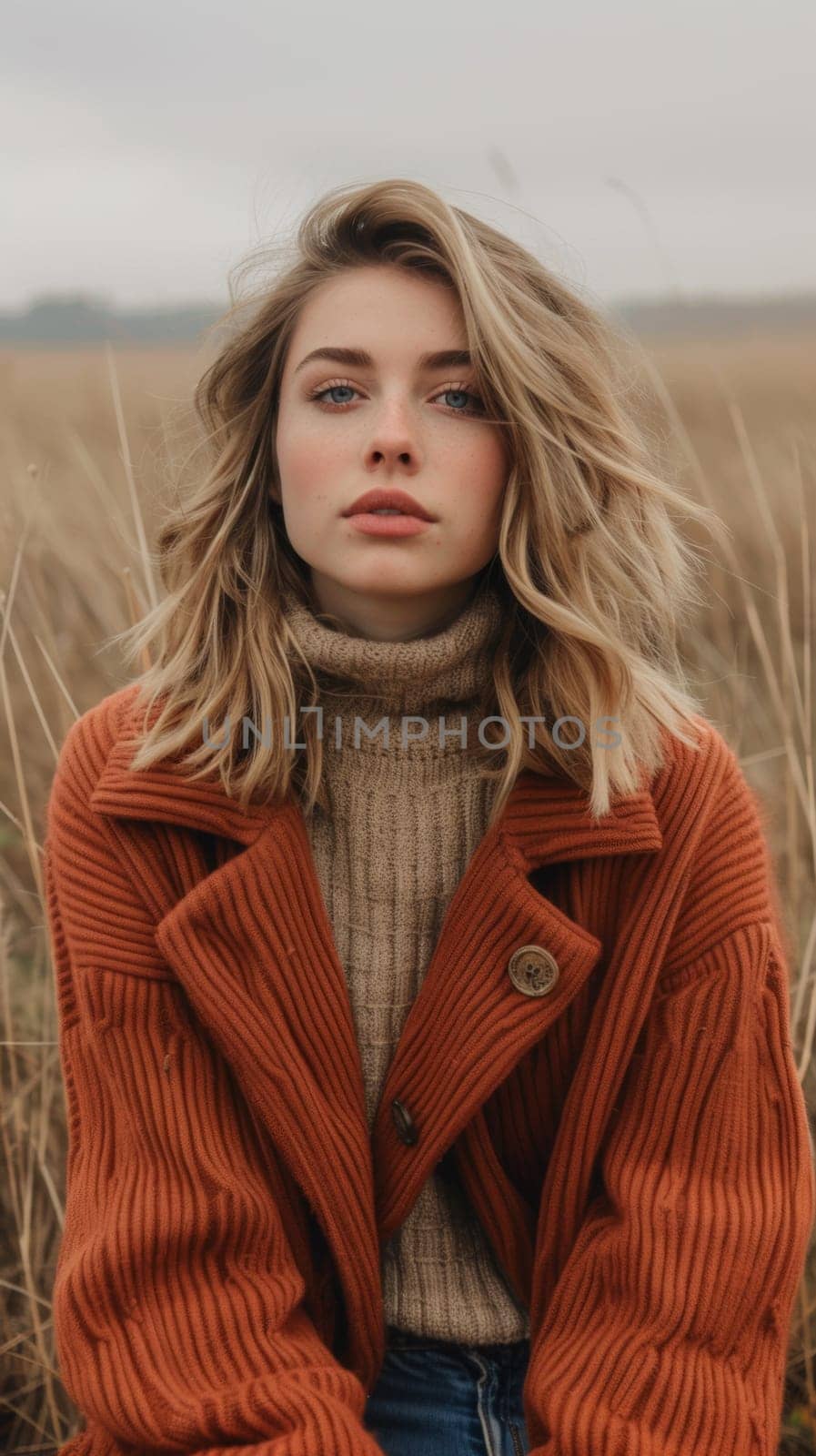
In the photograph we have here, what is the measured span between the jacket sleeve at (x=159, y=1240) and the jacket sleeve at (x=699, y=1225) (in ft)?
0.85

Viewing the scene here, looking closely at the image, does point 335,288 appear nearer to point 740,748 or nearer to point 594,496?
point 594,496

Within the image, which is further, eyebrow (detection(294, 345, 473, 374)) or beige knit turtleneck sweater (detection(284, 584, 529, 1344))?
beige knit turtleneck sweater (detection(284, 584, 529, 1344))

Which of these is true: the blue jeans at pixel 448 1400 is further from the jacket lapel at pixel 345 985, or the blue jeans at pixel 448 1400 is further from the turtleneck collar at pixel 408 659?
the turtleneck collar at pixel 408 659

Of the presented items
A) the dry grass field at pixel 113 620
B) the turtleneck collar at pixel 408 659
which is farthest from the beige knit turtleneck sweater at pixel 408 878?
the dry grass field at pixel 113 620

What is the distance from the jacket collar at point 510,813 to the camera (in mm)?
1544

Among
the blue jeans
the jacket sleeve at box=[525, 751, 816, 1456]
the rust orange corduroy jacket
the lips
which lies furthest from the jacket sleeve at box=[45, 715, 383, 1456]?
the lips

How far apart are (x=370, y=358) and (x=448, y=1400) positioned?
123 cm

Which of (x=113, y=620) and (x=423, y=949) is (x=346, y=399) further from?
(x=113, y=620)

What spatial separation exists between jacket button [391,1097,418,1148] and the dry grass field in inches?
25.4

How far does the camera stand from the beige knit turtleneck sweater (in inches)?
64.9

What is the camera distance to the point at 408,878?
1659 millimetres

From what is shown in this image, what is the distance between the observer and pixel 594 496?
5.45 ft

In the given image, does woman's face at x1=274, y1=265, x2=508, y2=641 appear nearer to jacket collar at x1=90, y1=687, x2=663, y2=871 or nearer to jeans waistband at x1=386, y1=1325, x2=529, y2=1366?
jacket collar at x1=90, y1=687, x2=663, y2=871

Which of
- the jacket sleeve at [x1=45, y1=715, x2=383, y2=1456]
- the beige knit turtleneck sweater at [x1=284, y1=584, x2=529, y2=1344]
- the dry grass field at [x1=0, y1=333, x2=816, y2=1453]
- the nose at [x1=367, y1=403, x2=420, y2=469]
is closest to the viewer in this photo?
the jacket sleeve at [x1=45, y1=715, x2=383, y2=1456]
